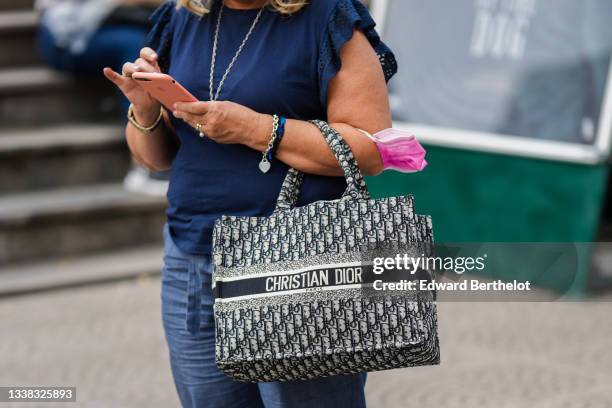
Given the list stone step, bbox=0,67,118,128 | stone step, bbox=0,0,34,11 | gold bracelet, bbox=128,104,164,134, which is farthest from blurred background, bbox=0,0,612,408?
gold bracelet, bbox=128,104,164,134

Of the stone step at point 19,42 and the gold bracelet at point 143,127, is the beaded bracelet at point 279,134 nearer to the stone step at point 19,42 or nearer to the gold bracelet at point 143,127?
the gold bracelet at point 143,127

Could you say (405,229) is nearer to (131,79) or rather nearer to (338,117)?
(338,117)

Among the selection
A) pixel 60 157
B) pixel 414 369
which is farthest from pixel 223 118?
pixel 60 157

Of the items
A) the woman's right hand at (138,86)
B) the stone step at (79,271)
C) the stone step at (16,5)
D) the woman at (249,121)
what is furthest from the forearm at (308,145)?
the stone step at (16,5)

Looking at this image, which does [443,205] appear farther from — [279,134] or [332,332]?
[332,332]

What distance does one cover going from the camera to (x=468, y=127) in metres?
5.59

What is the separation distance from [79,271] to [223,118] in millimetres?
3836

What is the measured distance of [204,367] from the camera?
2.32 meters

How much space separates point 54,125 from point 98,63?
0.53 m

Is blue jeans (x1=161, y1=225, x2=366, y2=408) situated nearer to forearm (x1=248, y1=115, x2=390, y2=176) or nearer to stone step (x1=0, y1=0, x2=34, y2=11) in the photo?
forearm (x1=248, y1=115, x2=390, y2=176)

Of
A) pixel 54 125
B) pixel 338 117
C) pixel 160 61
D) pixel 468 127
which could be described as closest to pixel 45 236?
pixel 54 125

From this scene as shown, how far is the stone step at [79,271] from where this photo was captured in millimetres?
5586

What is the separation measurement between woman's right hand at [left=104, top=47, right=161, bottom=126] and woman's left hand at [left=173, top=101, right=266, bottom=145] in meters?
0.15

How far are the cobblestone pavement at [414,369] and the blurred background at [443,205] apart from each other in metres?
0.01
